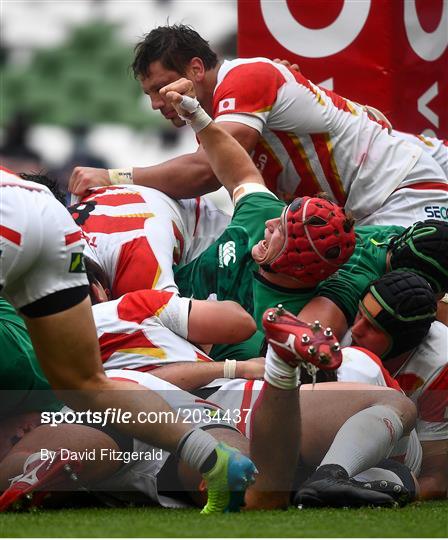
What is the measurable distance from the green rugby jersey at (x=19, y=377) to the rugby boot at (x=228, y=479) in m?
0.75

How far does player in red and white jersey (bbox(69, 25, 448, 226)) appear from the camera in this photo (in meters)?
5.14

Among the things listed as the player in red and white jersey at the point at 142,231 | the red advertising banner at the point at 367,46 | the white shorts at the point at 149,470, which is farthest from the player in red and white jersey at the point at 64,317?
the red advertising banner at the point at 367,46

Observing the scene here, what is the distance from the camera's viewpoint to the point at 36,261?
329 cm

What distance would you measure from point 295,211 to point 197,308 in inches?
21.2

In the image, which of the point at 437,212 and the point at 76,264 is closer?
the point at 76,264

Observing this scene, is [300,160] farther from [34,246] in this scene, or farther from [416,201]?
[34,246]

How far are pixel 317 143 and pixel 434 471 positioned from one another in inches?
69.9

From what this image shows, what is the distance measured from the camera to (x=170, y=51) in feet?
18.0

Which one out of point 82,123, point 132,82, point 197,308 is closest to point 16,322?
point 197,308

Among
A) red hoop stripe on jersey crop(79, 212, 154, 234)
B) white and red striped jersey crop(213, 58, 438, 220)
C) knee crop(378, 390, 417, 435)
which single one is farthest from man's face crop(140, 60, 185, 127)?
knee crop(378, 390, 417, 435)

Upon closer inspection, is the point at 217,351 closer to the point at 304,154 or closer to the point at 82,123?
the point at 304,154

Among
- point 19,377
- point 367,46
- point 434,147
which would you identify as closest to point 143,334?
point 19,377

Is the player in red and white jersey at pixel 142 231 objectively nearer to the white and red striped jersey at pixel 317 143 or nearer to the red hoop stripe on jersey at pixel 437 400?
the white and red striped jersey at pixel 317 143

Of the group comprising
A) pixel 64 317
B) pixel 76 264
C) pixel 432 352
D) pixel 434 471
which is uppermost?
pixel 76 264
